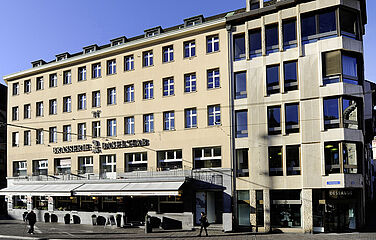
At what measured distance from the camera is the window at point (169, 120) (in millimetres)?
31844

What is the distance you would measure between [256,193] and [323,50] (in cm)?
1125

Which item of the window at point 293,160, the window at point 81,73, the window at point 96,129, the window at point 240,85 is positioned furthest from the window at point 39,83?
the window at point 293,160

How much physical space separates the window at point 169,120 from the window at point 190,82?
2426 mm

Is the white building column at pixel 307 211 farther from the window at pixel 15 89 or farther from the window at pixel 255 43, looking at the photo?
the window at pixel 15 89

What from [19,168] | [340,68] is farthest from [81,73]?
[340,68]

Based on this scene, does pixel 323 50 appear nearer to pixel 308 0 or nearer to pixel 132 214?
pixel 308 0

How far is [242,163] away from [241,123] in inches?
120

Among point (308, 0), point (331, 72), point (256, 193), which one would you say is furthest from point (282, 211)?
point (308, 0)

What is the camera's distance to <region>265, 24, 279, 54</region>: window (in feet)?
92.6

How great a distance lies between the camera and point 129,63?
114 feet

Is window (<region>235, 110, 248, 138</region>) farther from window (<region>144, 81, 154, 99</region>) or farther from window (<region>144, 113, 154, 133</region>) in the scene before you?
window (<region>144, 81, 154, 99</region>)

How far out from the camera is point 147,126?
1307 inches

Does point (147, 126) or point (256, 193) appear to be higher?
point (147, 126)

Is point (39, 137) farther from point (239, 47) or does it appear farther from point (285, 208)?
point (285, 208)
